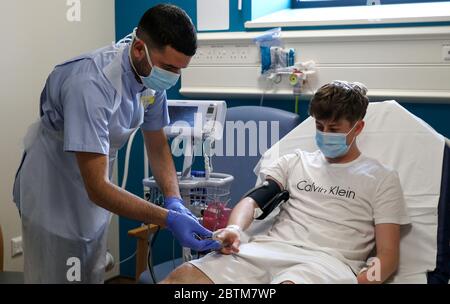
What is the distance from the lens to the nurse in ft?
4.68

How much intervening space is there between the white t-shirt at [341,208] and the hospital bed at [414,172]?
0.36 ft

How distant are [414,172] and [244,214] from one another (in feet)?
2.08

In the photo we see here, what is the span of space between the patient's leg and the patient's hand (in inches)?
4.4

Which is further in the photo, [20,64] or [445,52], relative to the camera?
[20,64]

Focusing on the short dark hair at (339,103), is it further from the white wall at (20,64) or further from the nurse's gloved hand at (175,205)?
the white wall at (20,64)

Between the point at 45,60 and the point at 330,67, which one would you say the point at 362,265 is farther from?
the point at 45,60

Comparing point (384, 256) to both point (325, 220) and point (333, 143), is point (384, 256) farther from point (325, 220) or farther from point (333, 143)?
point (333, 143)

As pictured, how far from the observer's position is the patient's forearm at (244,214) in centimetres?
171

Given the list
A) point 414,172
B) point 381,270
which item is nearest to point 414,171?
point 414,172

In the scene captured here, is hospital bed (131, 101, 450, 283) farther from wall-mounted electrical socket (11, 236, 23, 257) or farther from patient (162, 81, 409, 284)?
wall-mounted electrical socket (11, 236, 23, 257)

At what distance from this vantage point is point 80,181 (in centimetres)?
158

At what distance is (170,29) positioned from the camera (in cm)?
145

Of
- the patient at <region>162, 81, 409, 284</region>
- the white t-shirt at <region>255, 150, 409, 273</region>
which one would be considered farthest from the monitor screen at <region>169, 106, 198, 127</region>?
the white t-shirt at <region>255, 150, 409, 273</region>
